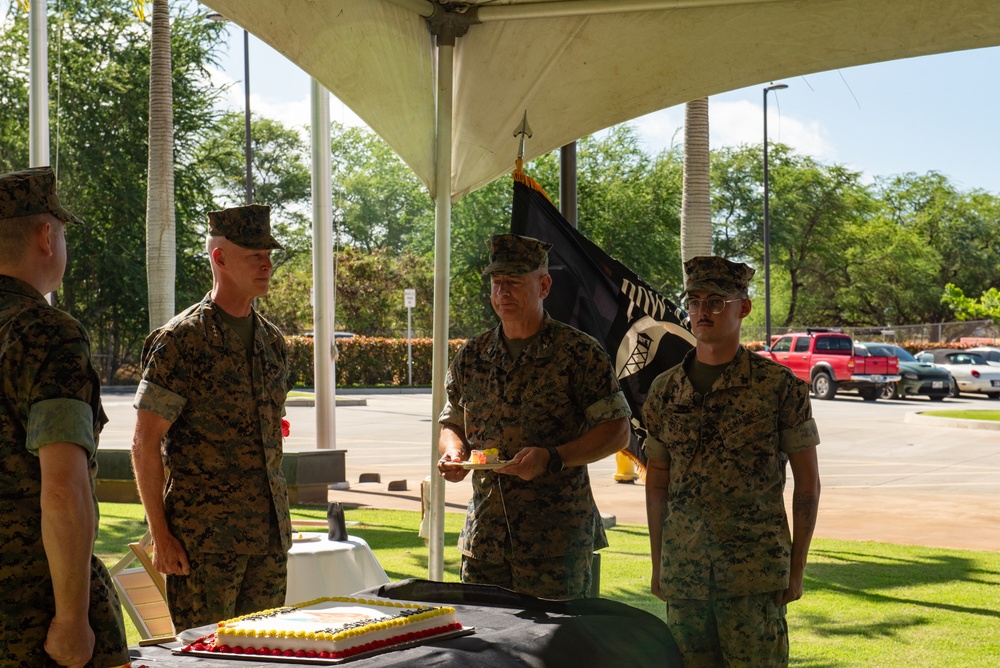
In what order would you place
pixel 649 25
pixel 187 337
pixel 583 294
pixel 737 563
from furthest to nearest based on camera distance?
pixel 583 294 → pixel 649 25 → pixel 187 337 → pixel 737 563

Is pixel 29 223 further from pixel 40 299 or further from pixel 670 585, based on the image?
pixel 670 585

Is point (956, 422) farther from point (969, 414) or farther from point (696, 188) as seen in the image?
point (696, 188)

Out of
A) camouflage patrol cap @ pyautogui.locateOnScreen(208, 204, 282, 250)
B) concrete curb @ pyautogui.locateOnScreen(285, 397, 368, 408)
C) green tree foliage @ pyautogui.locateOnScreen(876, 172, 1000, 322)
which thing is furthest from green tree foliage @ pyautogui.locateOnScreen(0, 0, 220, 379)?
green tree foliage @ pyautogui.locateOnScreen(876, 172, 1000, 322)

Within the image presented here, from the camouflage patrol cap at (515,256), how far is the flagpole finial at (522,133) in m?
1.29

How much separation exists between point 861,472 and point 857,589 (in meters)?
7.74

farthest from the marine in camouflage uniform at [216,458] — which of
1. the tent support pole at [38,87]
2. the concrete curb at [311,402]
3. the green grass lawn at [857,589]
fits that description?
the concrete curb at [311,402]

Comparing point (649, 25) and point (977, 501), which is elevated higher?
point (649, 25)

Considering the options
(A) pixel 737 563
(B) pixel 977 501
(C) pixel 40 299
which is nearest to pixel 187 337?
(C) pixel 40 299

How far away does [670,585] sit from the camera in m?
3.57

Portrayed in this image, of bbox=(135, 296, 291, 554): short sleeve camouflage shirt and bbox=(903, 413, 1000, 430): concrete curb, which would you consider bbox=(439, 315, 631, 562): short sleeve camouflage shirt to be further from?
bbox=(903, 413, 1000, 430): concrete curb

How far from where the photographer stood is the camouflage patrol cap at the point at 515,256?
3830 mm

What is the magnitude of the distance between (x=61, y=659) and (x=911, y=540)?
361 inches

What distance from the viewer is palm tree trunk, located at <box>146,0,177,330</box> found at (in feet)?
53.8

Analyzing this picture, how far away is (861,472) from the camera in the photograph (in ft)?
50.2
